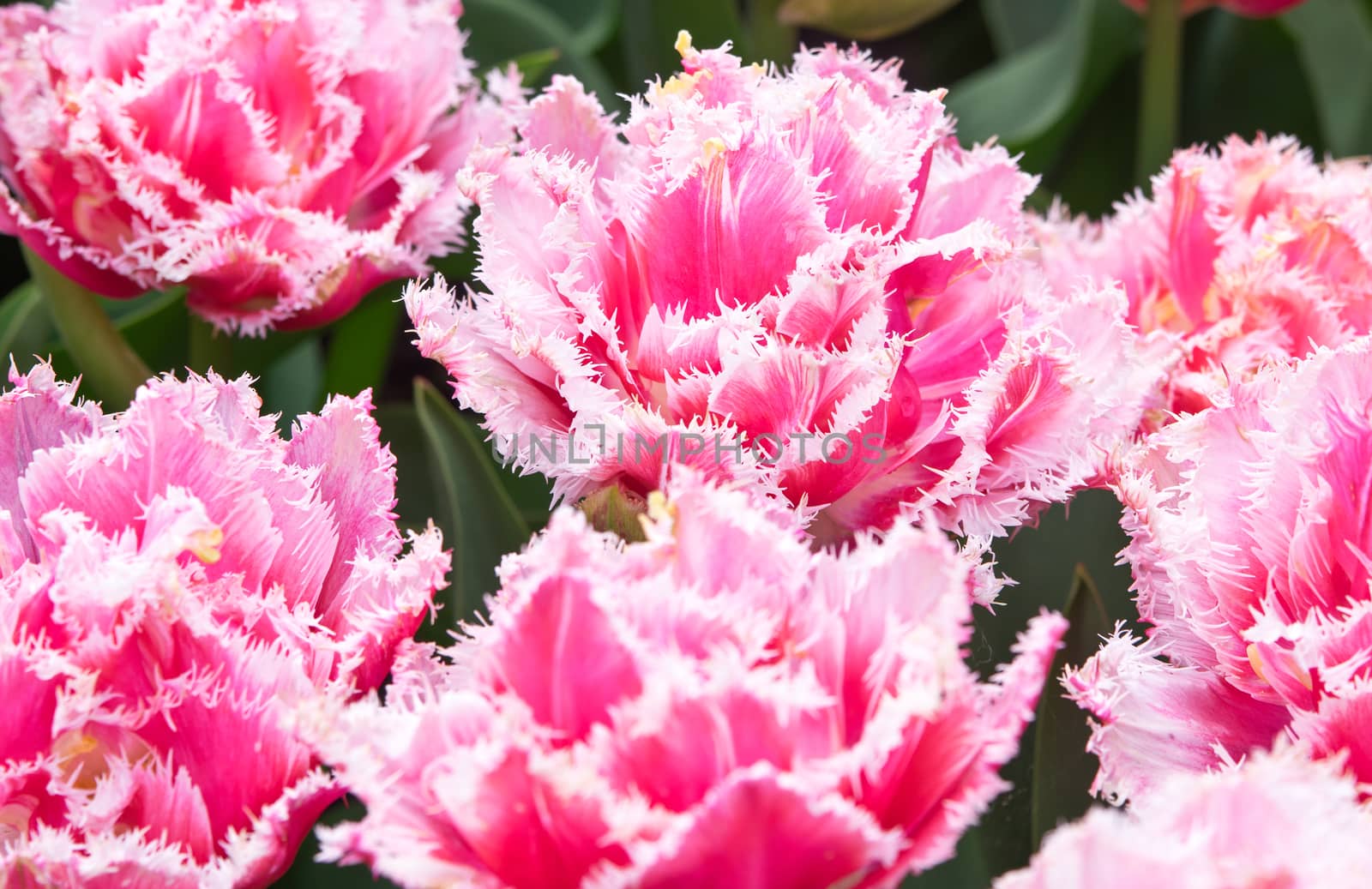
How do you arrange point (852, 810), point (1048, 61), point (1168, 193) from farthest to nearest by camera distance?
point (1048, 61) < point (1168, 193) < point (852, 810)

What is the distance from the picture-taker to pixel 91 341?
1.57 ft

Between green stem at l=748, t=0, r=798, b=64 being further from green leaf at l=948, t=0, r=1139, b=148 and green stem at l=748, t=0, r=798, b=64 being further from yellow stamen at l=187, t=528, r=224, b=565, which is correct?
yellow stamen at l=187, t=528, r=224, b=565

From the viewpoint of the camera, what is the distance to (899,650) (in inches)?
9.9

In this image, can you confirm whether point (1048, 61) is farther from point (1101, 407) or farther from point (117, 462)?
point (117, 462)

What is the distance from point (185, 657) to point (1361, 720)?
260mm

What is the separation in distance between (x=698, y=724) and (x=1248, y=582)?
0.16m

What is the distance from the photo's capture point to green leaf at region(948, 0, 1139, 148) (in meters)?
0.72

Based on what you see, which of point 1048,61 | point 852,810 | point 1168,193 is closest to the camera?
point 852,810

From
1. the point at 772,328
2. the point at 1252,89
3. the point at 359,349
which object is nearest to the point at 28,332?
the point at 359,349

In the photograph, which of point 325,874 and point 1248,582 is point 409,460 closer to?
point 325,874

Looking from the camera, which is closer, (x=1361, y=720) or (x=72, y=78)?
(x=1361, y=720)

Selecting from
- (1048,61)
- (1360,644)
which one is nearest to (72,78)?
(1360,644)

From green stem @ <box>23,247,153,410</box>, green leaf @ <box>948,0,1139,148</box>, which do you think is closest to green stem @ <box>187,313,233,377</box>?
green stem @ <box>23,247,153,410</box>

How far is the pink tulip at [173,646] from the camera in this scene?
29 centimetres
